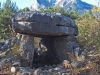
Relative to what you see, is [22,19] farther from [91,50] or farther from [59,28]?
[91,50]

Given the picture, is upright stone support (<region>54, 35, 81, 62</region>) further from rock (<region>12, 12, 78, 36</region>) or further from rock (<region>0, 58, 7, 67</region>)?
rock (<region>0, 58, 7, 67</region>)

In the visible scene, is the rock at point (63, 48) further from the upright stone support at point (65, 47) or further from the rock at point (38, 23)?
the rock at point (38, 23)

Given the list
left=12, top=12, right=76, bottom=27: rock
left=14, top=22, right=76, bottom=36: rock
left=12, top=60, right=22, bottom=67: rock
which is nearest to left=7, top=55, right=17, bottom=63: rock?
left=12, top=60, right=22, bottom=67: rock

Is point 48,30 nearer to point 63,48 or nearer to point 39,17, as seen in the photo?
point 39,17

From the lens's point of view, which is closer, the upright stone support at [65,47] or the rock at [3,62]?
the rock at [3,62]

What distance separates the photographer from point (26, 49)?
463 inches

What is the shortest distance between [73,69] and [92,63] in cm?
88

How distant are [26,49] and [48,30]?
4.40 ft

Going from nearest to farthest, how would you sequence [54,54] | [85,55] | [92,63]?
1. [92,63]
2. [85,55]
3. [54,54]

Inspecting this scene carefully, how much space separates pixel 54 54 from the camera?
13250 mm

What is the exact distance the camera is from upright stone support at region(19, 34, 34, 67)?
11.6 metres

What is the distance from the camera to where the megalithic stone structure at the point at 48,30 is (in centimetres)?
1109

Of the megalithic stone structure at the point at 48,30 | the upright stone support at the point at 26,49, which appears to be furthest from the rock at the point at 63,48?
the upright stone support at the point at 26,49

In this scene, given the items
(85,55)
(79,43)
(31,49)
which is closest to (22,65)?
(31,49)
